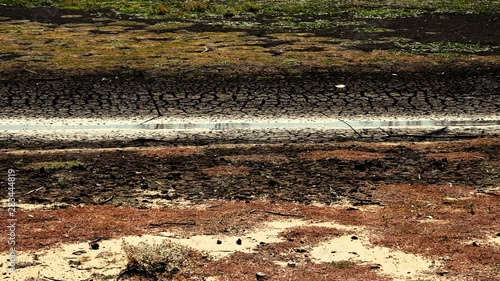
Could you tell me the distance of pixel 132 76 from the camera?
12.5 metres

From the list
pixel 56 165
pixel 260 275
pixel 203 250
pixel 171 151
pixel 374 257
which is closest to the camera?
pixel 260 275

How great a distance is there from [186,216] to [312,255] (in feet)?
4.20

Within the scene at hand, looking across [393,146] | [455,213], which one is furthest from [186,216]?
[393,146]

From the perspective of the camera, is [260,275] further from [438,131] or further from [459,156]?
[438,131]

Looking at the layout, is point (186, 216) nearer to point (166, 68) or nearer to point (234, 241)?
point (234, 241)

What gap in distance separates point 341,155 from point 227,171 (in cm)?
126

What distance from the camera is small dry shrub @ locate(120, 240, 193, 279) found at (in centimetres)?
542

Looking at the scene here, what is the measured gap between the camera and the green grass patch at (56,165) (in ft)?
26.5

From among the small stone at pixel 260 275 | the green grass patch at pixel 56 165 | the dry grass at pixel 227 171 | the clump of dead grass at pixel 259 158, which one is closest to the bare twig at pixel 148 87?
the clump of dead grass at pixel 259 158

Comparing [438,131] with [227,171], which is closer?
[227,171]

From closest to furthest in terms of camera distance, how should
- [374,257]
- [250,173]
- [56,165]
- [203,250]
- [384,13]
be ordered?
[374,257] → [203,250] → [250,173] → [56,165] → [384,13]

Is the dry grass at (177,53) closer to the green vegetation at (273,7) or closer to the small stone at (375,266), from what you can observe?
the green vegetation at (273,7)

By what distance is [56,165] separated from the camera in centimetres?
815

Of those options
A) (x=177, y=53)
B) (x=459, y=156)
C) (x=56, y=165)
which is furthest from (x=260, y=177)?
(x=177, y=53)
